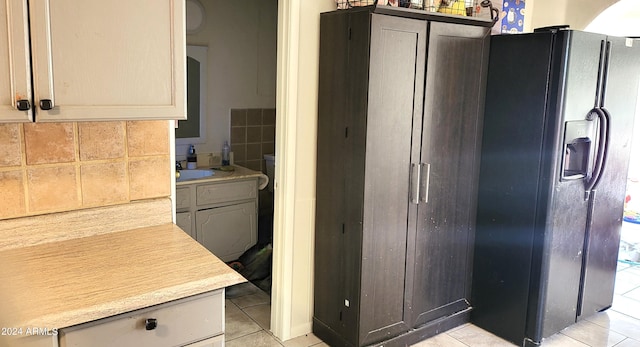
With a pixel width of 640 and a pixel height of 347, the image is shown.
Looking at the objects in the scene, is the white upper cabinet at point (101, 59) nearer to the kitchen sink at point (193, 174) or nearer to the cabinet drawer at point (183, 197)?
the cabinet drawer at point (183, 197)

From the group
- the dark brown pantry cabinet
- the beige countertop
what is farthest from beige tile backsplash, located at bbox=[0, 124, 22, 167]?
the dark brown pantry cabinet

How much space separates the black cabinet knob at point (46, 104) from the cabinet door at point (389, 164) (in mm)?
1468

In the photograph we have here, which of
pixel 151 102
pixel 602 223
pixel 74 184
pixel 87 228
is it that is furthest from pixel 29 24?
pixel 602 223

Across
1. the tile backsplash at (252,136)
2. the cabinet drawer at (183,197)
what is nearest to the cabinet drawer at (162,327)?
the cabinet drawer at (183,197)

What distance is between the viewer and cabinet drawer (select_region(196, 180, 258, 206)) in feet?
12.4

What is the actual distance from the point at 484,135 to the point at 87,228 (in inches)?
90.2

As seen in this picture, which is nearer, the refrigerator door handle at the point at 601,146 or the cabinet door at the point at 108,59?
the cabinet door at the point at 108,59

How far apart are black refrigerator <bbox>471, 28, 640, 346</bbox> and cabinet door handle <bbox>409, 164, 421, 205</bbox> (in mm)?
588

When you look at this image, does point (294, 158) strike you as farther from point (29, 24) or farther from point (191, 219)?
point (29, 24)

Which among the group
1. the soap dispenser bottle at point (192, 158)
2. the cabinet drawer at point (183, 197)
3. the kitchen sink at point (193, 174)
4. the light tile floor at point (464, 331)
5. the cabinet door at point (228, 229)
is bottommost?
the light tile floor at point (464, 331)

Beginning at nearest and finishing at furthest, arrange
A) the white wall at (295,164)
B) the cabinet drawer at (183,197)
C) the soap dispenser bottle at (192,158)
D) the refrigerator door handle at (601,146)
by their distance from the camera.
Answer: the white wall at (295,164), the refrigerator door handle at (601,146), the cabinet drawer at (183,197), the soap dispenser bottle at (192,158)

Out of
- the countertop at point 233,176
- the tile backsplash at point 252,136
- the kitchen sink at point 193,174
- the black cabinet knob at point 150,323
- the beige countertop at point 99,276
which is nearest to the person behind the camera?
the beige countertop at point 99,276

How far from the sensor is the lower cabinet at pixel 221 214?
3727 millimetres

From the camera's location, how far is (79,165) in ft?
6.25
